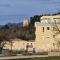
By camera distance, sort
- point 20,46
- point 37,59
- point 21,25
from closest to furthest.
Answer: point 37,59, point 20,46, point 21,25

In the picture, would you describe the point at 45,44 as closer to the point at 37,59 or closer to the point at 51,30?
the point at 51,30

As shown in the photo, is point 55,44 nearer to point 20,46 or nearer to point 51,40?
point 51,40

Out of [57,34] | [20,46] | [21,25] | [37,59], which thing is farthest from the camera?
[21,25]

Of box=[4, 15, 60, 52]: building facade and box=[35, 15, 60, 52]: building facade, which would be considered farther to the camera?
box=[35, 15, 60, 52]: building facade

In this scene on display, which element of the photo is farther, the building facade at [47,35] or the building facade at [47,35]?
the building facade at [47,35]

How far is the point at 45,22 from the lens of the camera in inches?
2594

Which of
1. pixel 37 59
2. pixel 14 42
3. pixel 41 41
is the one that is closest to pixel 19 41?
pixel 14 42

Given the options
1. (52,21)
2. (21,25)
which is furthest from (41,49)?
(21,25)

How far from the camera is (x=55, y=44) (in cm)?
6369

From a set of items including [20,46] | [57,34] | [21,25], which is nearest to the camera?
[57,34]

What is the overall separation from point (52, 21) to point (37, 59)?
33.4 m

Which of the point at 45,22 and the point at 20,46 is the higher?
the point at 45,22

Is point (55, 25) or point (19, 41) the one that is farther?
point (19, 41)

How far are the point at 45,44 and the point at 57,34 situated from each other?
154 inches
